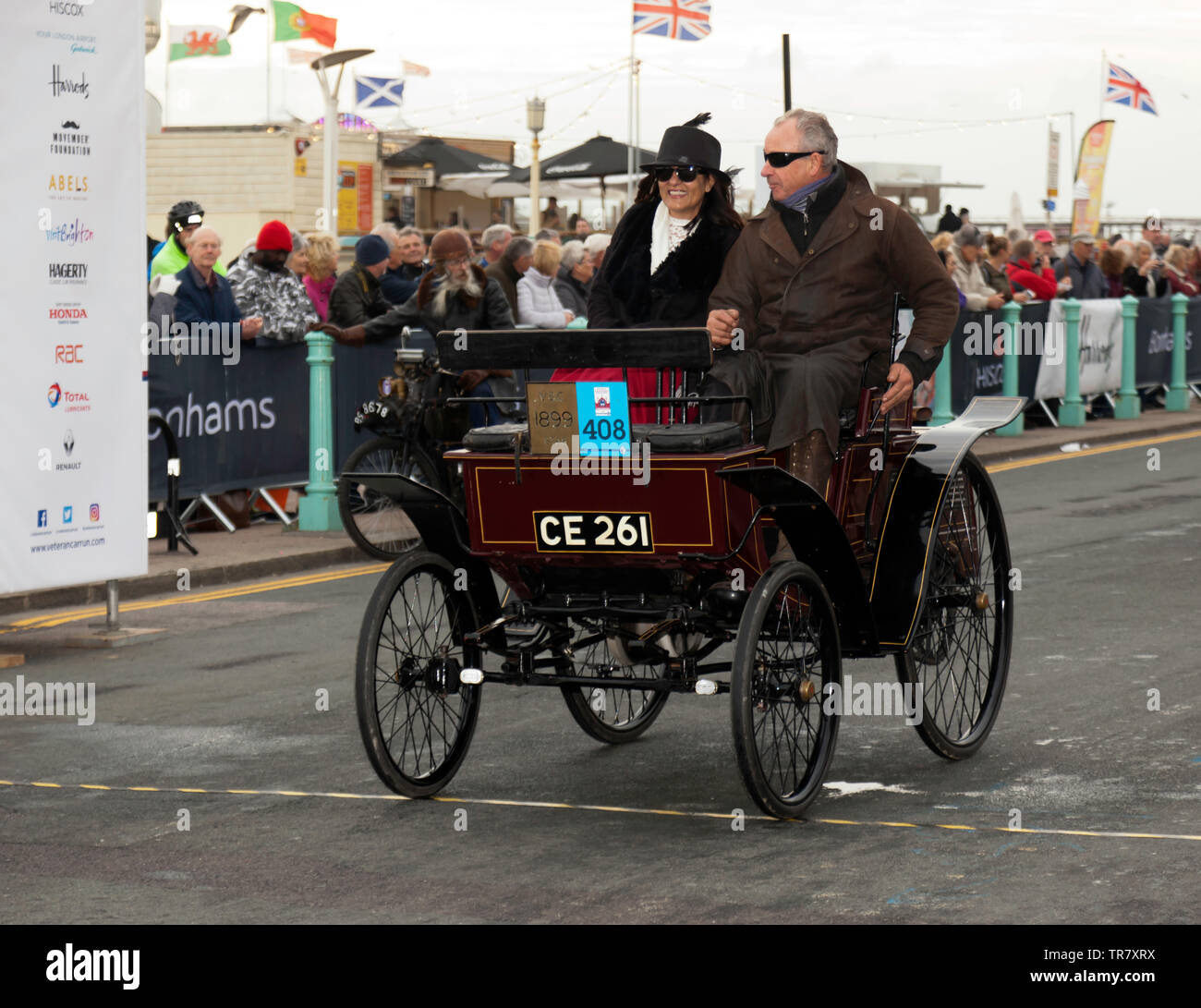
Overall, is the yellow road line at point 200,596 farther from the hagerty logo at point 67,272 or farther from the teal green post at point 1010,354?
the teal green post at point 1010,354

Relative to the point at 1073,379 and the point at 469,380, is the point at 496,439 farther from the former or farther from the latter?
the point at 1073,379

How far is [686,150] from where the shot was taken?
23.3ft

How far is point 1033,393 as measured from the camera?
21.2m

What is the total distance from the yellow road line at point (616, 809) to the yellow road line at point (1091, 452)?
1209 cm

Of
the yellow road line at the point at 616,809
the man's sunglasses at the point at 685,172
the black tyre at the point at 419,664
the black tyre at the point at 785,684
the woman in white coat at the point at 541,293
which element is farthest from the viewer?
the woman in white coat at the point at 541,293

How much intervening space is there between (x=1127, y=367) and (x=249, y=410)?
12.8m

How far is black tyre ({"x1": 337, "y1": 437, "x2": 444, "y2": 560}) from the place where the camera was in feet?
42.6

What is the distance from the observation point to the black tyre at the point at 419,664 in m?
6.26

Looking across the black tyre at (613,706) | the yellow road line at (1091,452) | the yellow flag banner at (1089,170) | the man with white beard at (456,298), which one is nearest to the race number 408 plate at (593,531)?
the black tyre at (613,706)

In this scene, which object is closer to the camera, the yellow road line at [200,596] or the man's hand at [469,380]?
the yellow road line at [200,596]

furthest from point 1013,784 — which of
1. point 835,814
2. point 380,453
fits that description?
point 380,453

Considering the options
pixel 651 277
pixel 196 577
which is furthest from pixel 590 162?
pixel 651 277

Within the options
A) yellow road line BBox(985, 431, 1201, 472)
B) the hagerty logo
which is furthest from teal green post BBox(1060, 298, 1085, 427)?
the hagerty logo
